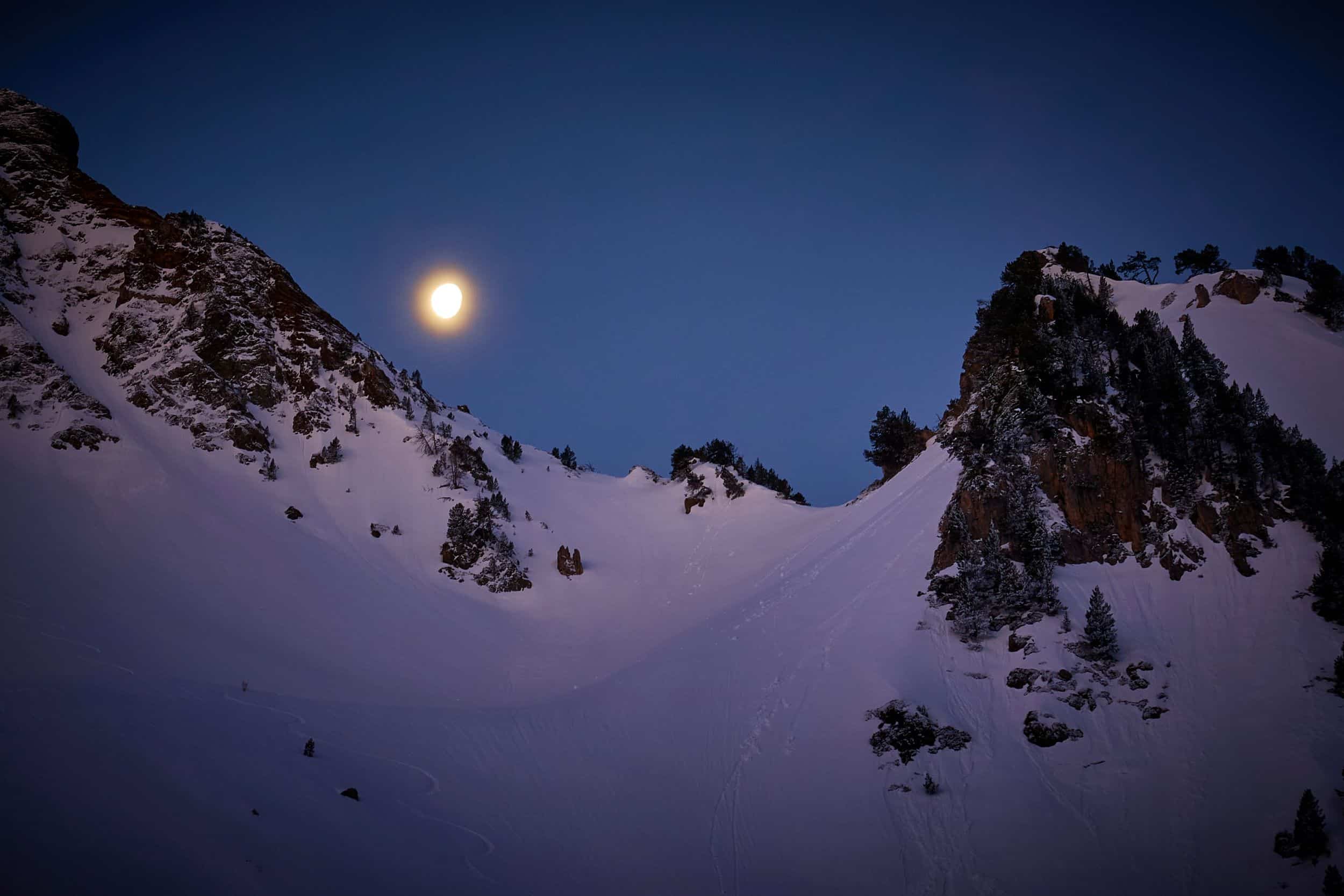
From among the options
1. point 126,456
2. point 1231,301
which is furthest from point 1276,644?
point 126,456

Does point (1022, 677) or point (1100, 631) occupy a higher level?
point (1100, 631)

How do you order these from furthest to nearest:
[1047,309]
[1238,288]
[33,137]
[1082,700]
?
[33,137] < [1238,288] < [1047,309] < [1082,700]

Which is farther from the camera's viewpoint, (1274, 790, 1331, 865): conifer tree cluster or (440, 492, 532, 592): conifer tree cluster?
(440, 492, 532, 592): conifer tree cluster

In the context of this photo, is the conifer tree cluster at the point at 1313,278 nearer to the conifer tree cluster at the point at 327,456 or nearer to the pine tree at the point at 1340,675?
the pine tree at the point at 1340,675

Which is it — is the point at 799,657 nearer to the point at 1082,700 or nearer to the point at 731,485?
the point at 1082,700

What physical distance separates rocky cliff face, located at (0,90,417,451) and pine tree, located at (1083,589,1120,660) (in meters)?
39.0

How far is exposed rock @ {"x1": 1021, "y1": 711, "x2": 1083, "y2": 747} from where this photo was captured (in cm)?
1397

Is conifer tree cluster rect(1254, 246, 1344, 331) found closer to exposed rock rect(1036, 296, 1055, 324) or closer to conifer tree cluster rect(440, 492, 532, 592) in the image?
exposed rock rect(1036, 296, 1055, 324)

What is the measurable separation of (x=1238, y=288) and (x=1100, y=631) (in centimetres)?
2310

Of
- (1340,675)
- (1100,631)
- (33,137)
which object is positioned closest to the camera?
(1340,675)

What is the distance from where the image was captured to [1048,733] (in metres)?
14.1

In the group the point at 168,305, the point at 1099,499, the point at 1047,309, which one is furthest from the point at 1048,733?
the point at 168,305

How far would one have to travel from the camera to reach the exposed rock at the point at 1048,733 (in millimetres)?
13969

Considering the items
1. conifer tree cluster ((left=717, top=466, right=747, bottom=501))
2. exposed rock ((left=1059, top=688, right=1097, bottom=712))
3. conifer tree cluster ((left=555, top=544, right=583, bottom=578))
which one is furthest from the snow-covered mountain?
conifer tree cluster ((left=717, top=466, right=747, bottom=501))
